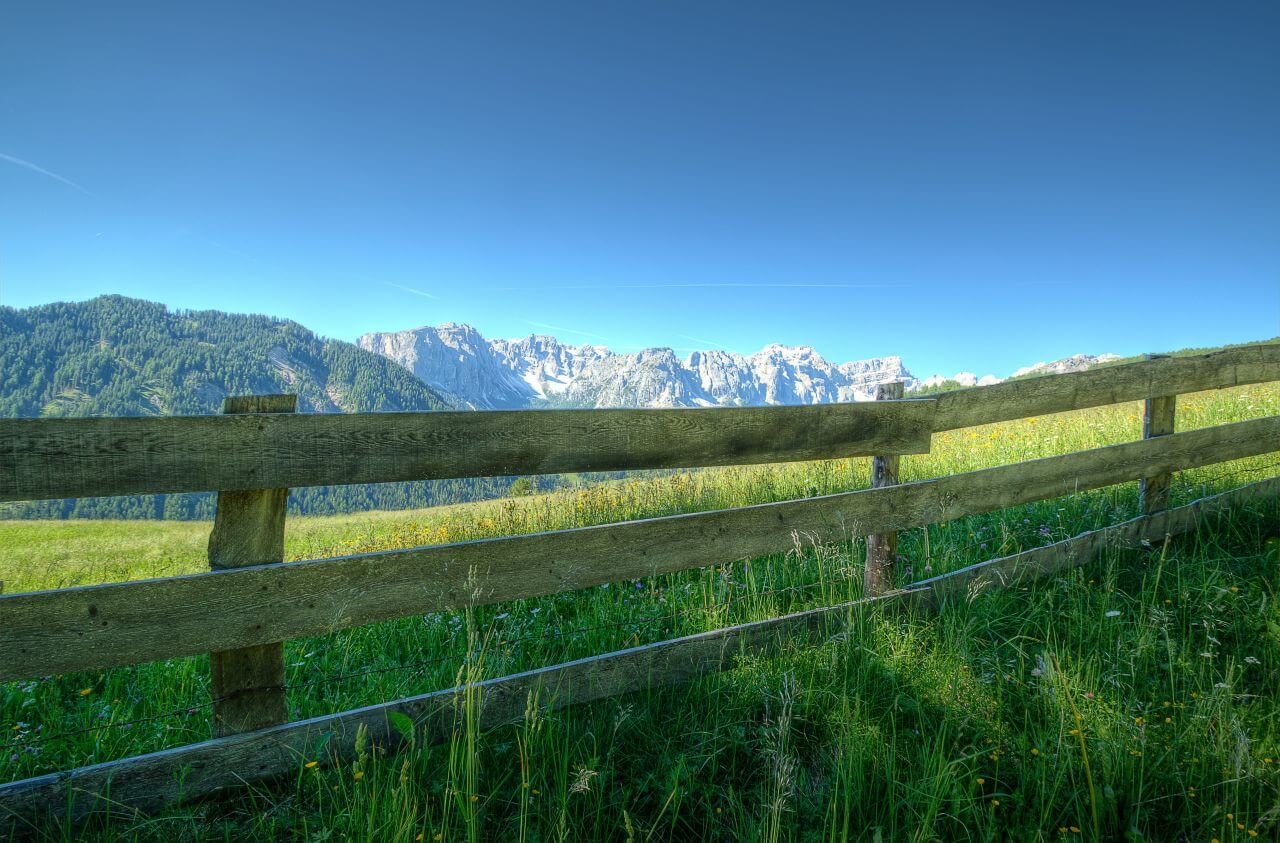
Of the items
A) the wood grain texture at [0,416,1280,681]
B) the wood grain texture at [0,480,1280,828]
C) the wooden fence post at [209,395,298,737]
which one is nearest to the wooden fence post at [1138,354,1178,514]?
the wood grain texture at [0,416,1280,681]

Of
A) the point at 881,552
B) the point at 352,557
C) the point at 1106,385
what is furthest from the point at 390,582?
the point at 1106,385

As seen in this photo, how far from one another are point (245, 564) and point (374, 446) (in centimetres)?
65

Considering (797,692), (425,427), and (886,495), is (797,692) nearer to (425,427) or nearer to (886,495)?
(886,495)

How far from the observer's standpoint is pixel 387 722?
261cm

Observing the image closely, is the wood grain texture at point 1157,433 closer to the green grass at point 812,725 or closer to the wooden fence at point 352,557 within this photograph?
the green grass at point 812,725

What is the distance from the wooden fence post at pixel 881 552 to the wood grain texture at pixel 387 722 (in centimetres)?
14

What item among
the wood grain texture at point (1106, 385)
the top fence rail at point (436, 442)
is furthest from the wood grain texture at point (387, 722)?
the wood grain texture at point (1106, 385)

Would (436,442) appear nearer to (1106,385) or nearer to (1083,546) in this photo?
(1083,546)

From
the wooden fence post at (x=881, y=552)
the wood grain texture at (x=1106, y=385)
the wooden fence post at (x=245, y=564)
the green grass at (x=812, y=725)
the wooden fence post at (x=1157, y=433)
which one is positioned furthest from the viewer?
the wooden fence post at (x=1157, y=433)

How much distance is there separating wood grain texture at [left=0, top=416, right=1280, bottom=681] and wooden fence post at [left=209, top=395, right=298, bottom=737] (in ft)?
0.34

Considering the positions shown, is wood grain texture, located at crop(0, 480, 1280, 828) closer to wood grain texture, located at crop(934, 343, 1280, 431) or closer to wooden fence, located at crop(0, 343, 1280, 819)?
wooden fence, located at crop(0, 343, 1280, 819)

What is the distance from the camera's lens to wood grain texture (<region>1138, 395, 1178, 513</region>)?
204 inches

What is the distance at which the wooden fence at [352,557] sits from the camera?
2260 millimetres

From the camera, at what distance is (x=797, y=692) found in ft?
9.14
